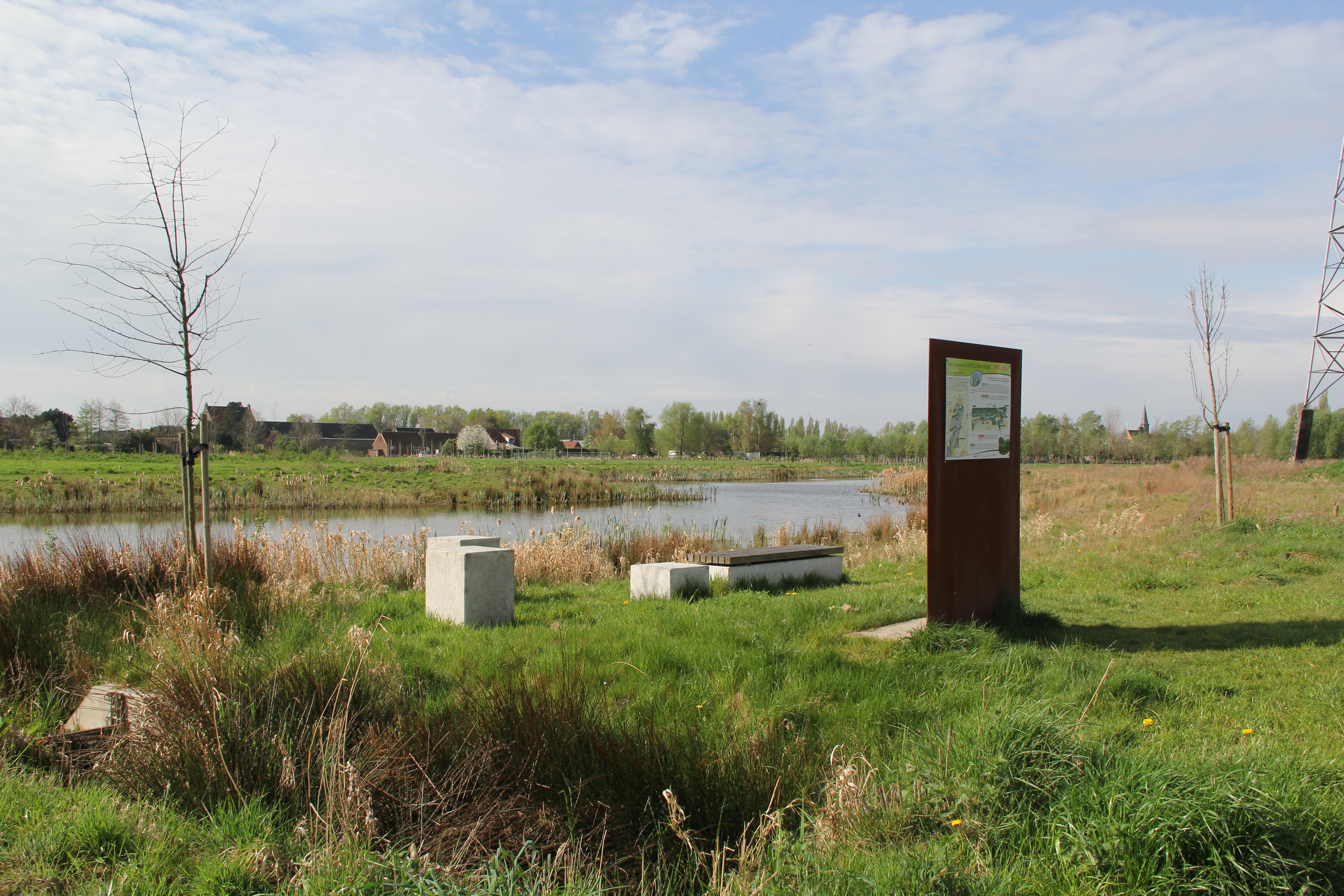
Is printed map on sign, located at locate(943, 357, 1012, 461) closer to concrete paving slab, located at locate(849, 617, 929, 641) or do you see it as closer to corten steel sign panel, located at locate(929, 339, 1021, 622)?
corten steel sign panel, located at locate(929, 339, 1021, 622)

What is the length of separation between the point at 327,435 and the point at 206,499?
97885mm

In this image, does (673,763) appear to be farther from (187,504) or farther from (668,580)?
(187,504)

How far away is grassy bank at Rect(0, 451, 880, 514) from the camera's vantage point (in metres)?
23.4

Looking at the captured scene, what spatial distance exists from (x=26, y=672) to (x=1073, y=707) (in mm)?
6297

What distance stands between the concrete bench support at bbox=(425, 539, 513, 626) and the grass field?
2.21 feet

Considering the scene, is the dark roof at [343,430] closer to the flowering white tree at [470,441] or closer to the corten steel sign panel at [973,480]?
the flowering white tree at [470,441]

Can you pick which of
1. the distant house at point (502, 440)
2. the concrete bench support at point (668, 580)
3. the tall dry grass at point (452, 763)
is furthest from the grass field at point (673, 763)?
the distant house at point (502, 440)

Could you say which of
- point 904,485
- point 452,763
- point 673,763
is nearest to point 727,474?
point 904,485

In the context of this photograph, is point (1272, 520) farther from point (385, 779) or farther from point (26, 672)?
point (26, 672)

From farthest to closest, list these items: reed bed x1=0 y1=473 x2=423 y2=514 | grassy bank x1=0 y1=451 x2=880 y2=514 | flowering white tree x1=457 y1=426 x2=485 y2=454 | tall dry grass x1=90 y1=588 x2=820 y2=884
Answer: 1. flowering white tree x1=457 y1=426 x2=485 y2=454
2. grassy bank x1=0 y1=451 x2=880 y2=514
3. reed bed x1=0 y1=473 x2=423 y2=514
4. tall dry grass x1=90 y1=588 x2=820 y2=884

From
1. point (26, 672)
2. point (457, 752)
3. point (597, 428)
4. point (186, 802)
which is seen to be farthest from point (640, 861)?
point (597, 428)

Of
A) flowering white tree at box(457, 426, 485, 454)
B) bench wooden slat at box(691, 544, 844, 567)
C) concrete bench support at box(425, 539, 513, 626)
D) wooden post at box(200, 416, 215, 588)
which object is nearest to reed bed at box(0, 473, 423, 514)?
wooden post at box(200, 416, 215, 588)

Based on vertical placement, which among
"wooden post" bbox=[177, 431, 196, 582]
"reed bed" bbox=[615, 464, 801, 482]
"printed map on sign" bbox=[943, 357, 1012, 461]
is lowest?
"reed bed" bbox=[615, 464, 801, 482]

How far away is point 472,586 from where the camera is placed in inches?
272
